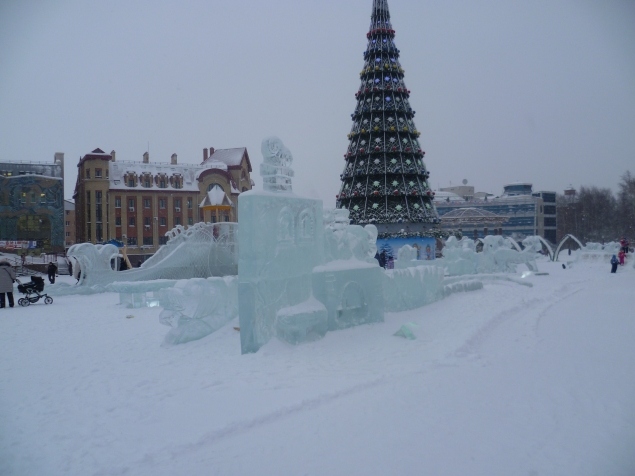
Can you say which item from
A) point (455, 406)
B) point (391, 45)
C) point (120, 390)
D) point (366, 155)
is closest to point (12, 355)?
point (120, 390)

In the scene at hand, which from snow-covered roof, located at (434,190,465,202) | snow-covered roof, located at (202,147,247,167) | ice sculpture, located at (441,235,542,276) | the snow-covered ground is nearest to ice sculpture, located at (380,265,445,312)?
the snow-covered ground

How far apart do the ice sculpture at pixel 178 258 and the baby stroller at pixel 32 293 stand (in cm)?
145

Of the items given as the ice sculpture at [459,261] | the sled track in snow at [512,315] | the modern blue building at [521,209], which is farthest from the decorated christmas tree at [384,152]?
the modern blue building at [521,209]

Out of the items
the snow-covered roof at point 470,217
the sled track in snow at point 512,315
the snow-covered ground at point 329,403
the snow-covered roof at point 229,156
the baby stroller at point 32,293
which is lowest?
the snow-covered ground at point 329,403

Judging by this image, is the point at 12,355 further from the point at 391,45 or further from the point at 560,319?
the point at 391,45

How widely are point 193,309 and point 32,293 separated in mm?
8768

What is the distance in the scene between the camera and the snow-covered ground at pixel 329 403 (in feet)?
12.8

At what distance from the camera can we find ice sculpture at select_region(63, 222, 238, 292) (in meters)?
15.7

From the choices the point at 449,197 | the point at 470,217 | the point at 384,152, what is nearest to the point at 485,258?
the point at 384,152

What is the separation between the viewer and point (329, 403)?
5.05 metres

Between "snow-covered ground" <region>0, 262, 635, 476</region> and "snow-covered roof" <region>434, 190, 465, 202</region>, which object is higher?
"snow-covered roof" <region>434, 190, 465, 202</region>

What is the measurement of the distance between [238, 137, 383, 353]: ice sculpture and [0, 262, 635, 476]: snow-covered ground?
14.4 inches

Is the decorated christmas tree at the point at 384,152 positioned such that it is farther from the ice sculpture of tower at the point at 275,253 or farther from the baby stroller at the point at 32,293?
the ice sculpture of tower at the point at 275,253

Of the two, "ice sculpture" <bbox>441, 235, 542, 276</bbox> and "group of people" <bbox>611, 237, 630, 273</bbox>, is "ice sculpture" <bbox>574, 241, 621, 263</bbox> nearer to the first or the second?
"group of people" <bbox>611, 237, 630, 273</bbox>
